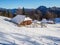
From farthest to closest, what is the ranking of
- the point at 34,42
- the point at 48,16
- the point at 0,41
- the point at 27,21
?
the point at 48,16, the point at 27,21, the point at 34,42, the point at 0,41

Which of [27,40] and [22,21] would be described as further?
[22,21]

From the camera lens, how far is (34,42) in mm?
7633

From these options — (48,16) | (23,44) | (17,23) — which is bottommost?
(23,44)

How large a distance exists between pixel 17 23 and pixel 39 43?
8.41 metres

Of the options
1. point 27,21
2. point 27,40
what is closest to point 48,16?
point 27,21

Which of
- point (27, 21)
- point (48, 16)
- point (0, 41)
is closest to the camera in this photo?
point (0, 41)

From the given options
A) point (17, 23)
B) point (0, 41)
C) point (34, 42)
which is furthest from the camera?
point (17, 23)

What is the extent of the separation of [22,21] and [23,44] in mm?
9418

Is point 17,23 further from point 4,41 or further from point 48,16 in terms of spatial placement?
point 48,16

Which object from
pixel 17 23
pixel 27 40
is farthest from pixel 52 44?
pixel 17 23

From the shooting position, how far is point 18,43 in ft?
23.6

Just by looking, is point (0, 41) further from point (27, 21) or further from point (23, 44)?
point (27, 21)

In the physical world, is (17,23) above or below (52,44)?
above

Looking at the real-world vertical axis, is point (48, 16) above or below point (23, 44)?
above
